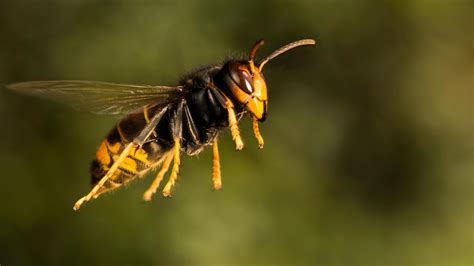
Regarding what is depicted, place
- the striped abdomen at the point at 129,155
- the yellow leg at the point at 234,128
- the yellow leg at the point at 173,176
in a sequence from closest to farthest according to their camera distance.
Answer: the yellow leg at the point at 234,128 < the yellow leg at the point at 173,176 < the striped abdomen at the point at 129,155

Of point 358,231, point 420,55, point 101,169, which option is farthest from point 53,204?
point 420,55


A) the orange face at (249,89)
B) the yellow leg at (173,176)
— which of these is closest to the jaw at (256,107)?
Answer: the orange face at (249,89)

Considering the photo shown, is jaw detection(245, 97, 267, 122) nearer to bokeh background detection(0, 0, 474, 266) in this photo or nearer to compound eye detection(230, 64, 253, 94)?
compound eye detection(230, 64, 253, 94)

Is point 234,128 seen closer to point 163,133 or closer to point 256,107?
point 256,107

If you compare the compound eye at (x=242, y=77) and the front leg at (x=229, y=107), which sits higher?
the compound eye at (x=242, y=77)

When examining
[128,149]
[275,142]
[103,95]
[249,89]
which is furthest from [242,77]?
[275,142]

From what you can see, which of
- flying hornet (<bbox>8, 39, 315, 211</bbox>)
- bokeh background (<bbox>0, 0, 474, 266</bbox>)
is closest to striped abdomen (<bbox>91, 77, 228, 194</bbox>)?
flying hornet (<bbox>8, 39, 315, 211</bbox>)

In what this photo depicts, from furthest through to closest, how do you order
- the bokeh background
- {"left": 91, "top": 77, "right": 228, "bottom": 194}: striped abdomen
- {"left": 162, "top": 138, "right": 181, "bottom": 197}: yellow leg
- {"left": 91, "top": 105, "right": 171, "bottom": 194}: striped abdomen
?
the bokeh background, {"left": 91, "top": 105, "right": 171, "bottom": 194}: striped abdomen, {"left": 91, "top": 77, "right": 228, "bottom": 194}: striped abdomen, {"left": 162, "top": 138, "right": 181, "bottom": 197}: yellow leg

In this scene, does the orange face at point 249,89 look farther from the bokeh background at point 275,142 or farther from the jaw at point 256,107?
the bokeh background at point 275,142
